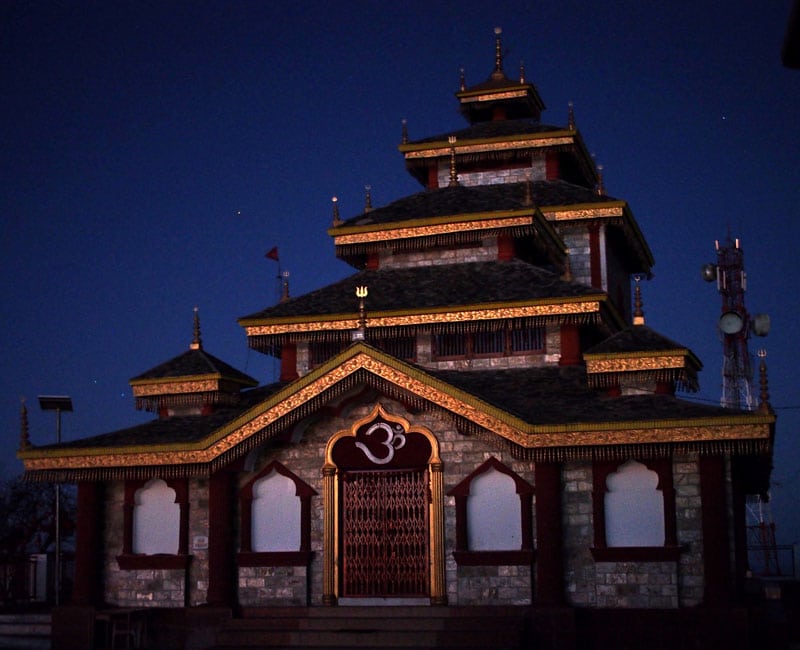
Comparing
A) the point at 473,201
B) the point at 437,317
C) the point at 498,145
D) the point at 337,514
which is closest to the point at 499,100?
the point at 498,145

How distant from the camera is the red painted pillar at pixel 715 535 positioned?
864 inches

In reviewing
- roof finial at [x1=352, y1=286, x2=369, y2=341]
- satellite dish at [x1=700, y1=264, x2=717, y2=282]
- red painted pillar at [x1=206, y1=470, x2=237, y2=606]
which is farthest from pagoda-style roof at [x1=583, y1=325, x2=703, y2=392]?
satellite dish at [x1=700, y1=264, x2=717, y2=282]

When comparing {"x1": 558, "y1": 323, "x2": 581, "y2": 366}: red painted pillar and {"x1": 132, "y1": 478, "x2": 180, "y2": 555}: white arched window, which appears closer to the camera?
{"x1": 132, "y1": 478, "x2": 180, "y2": 555}: white arched window

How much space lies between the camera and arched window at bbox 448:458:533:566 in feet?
76.9

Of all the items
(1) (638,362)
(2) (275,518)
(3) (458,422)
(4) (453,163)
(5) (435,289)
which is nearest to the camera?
(3) (458,422)

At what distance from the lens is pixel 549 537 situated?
22.8 m

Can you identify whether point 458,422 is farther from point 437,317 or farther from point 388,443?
point 437,317

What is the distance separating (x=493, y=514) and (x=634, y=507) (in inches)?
107

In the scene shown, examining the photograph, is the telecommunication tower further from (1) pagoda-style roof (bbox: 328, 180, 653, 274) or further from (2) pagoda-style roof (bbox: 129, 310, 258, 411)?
(2) pagoda-style roof (bbox: 129, 310, 258, 411)

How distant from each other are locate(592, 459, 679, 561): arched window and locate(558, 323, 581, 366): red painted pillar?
11.6 feet

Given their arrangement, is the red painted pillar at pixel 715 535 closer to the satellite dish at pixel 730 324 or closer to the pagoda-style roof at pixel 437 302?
the pagoda-style roof at pixel 437 302

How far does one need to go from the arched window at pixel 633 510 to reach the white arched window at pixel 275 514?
6.15 metres

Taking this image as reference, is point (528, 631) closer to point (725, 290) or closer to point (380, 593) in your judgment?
point (380, 593)

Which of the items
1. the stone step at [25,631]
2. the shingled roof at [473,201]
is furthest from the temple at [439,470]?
the stone step at [25,631]
